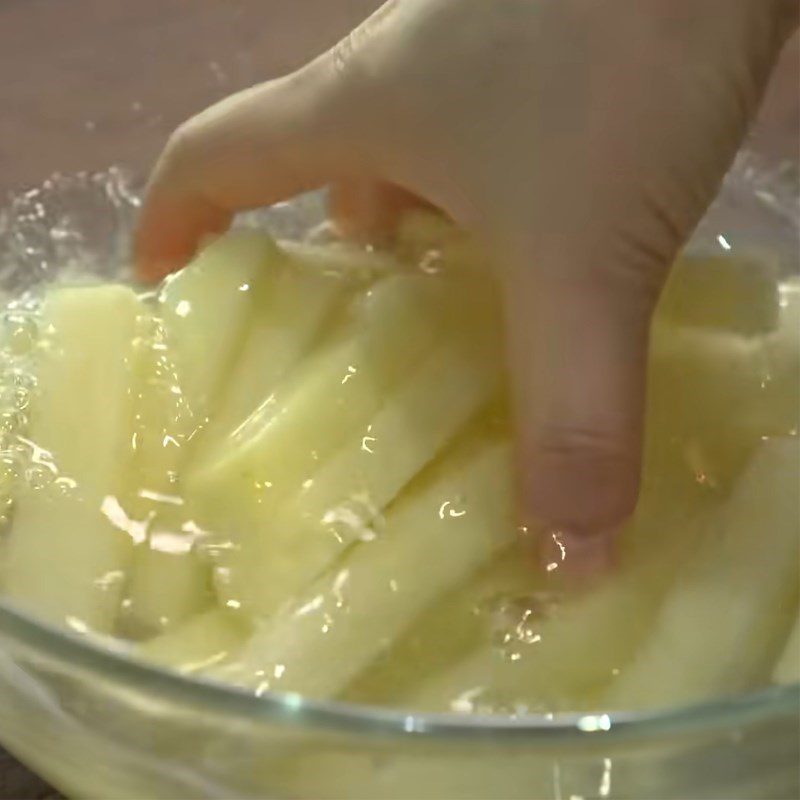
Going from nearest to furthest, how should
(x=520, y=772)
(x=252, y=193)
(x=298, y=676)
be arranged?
(x=520, y=772) < (x=298, y=676) < (x=252, y=193)

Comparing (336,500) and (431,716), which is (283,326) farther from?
(431,716)

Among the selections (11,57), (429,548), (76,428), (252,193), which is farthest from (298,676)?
(11,57)

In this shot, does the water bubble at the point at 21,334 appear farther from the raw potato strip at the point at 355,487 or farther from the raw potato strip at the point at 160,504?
the raw potato strip at the point at 355,487

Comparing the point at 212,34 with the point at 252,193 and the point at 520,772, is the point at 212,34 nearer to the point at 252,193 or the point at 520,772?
the point at 252,193

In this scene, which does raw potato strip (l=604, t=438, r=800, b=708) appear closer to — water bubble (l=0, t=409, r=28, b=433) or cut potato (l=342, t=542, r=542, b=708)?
cut potato (l=342, t=542, r=542, b=708)

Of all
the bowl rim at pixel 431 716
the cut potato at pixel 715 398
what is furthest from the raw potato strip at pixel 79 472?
the cut potato at pixel 715 398

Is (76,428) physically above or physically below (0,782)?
above

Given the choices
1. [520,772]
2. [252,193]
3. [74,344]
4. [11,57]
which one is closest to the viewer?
[520,772]

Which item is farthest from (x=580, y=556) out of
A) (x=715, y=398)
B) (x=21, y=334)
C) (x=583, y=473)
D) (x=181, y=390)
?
(x=21, y=334)
